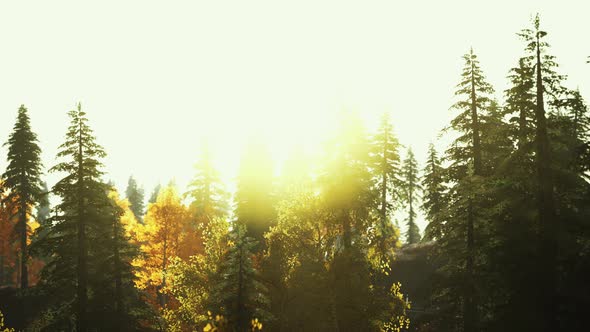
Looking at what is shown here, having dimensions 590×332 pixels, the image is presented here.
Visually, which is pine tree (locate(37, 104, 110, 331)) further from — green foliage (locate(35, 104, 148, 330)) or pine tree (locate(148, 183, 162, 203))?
pine tree (locate(148, 183, 162, 203))

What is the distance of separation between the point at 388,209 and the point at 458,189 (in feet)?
44.8

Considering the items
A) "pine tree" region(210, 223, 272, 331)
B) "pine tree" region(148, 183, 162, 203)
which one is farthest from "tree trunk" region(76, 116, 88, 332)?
"pine tree" region(148, 183, 162, 203)

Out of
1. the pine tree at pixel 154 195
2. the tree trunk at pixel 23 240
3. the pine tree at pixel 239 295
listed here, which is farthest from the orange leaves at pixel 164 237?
the pine tree at pixel 154 195

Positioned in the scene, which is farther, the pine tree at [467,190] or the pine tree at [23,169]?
the pine tree at [23,169]

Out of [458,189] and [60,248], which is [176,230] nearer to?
[60,248]

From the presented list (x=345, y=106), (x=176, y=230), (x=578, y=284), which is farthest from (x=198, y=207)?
(x=578, y=284)

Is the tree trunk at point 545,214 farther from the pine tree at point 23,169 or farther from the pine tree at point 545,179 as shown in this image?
the pine tree at point 23,169

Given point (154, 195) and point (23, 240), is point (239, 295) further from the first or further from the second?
point (154, 195)

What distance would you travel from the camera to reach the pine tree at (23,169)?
1512 inches

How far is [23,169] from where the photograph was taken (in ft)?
126

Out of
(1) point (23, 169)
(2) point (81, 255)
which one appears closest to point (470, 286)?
(2) point (81, 255)

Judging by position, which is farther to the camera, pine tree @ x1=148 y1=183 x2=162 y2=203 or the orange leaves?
pine tree @ x1=148 y1=183 x2=162 y2=203

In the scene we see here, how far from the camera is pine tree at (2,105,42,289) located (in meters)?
38.4

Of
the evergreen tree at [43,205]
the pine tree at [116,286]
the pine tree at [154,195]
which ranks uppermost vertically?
the pine tree at [154,195]
